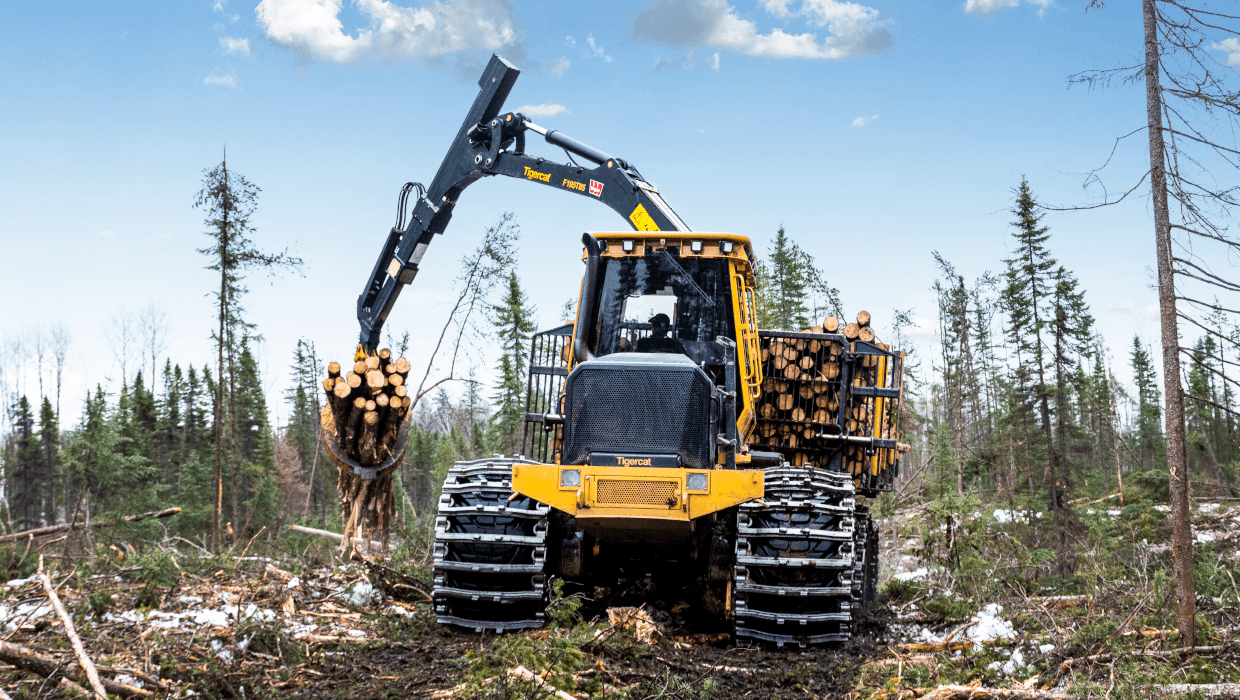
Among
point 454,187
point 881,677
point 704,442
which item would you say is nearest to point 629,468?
point 704,442

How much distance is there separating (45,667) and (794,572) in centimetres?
455

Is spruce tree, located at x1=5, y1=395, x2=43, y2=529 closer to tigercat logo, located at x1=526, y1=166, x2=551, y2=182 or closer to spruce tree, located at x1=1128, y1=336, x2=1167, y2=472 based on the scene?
tigercat logo, located at x1=526, y1=166, x2=551, y2=182

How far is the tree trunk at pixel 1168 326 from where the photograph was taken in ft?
22.6

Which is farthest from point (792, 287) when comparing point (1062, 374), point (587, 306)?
point (587, 306)

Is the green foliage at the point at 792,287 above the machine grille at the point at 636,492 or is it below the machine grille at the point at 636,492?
above

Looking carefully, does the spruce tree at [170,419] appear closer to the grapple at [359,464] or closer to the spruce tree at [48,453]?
the spruce tree at [48,453]

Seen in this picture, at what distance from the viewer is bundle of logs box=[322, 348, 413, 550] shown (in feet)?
36.0

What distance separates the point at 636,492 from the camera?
6117 millimetres

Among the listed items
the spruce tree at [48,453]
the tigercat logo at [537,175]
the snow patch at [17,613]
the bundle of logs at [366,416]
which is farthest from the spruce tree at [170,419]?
the snow patch at [17,613]

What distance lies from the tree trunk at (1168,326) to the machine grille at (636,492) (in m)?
3.80

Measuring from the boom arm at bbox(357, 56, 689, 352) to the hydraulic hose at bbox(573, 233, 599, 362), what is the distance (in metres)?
2.38

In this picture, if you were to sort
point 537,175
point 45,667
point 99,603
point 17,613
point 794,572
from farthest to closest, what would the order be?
1. point 537,175
2. point 794,572
3. point 99,603
4. point 17,613
5. point 45,667

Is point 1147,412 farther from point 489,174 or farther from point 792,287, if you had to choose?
point 489,174

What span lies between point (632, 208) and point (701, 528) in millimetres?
4146
